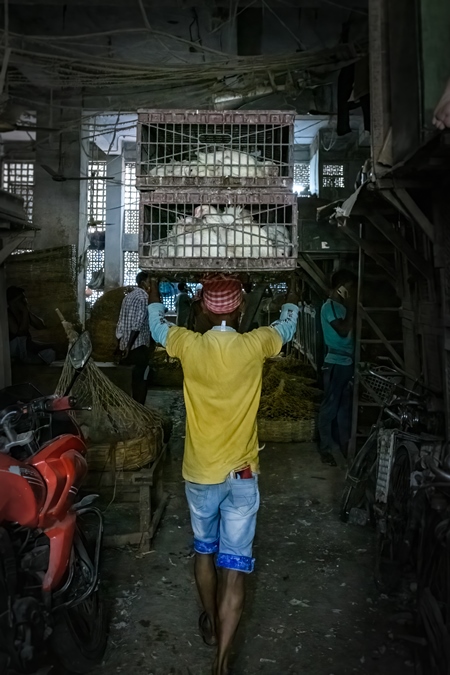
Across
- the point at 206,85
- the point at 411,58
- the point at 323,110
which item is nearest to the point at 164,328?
the point at 411,58

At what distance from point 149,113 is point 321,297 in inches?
239

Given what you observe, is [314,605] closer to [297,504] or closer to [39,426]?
[297,504]

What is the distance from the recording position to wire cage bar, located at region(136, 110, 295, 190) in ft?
9.48

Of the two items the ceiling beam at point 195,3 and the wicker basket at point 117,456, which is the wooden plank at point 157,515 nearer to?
the wicker basket at point 117,456

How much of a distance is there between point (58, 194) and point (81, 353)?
A: 6928 mm

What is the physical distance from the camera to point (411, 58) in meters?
4.11

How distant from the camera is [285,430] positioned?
726 centimetres

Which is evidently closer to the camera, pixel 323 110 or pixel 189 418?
pixel 189 418

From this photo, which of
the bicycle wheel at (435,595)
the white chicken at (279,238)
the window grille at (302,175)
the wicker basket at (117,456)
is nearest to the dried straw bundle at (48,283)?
the wicker basket at (117,456)

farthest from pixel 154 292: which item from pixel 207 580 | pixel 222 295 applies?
pixel 207 580

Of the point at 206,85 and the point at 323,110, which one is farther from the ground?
the point at 323,110

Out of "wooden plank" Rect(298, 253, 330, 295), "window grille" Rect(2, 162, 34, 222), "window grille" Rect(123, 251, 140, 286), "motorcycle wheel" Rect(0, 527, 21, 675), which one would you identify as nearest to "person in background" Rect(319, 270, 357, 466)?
"wooden plank" Rect(298, 253, 330, 295)

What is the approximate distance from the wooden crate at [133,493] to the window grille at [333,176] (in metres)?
7.72

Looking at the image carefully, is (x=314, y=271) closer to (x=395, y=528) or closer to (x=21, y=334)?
(x=21, y=334)
